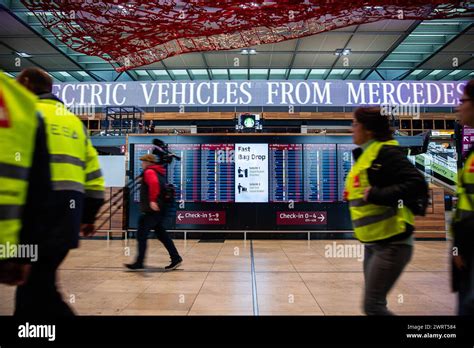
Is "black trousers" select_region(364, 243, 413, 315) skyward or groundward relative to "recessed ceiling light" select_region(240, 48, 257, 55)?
groundward

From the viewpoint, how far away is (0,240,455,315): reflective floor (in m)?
3.35

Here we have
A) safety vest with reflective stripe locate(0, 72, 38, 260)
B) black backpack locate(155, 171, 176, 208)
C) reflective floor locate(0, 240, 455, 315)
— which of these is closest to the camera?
safety vest with reflective stripe locate(0, 72, 38, 260)

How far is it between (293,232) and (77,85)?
616cm

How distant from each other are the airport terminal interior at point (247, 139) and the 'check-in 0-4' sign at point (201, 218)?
37 mm

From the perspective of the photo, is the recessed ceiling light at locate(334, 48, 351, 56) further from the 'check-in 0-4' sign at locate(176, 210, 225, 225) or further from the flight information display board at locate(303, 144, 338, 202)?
the 'check-in 0-4' sign at locate(176, 210, 225, 225)

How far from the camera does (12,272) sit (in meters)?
1.18

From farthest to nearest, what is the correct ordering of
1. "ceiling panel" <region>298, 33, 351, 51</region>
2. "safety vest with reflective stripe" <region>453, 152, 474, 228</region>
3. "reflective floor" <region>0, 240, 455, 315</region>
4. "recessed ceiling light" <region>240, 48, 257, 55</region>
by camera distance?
"recessed ceiling light" <region>240, 48, 257, 55</region> < "ceiling panel" <region>298, 33, 351, 51</region> < "reflective floor" <region>0, 240, 455, 315</region> < "safety vest with reflective stripe" <region>453, 152, 474, 228</region>

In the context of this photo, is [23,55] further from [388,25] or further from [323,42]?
[388,25]

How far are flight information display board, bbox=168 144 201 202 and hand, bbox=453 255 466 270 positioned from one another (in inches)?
299

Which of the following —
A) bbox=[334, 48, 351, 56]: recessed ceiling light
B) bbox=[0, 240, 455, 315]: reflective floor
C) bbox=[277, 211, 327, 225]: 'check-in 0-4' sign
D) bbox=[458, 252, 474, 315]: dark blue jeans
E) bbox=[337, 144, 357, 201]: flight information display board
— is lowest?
bbox=[0, 240, 455, 315]: reflective floor

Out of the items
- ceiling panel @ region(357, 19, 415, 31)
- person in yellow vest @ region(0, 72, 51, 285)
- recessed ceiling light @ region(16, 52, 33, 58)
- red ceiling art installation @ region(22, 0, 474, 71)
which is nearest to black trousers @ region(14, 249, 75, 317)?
person in yellow vest @ region(0, 72, 51, 285)

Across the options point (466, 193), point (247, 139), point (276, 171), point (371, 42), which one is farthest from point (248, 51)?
point (466, 193)

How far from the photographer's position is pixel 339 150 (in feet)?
30.1

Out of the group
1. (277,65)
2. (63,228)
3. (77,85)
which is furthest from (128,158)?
(277,65)
